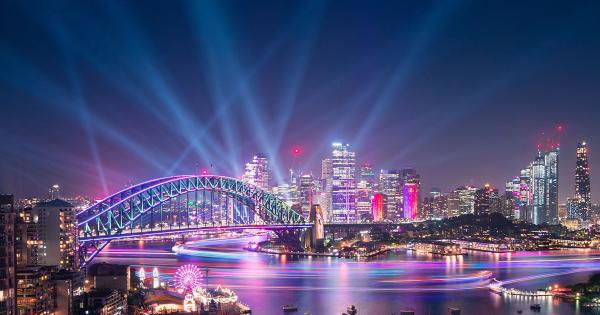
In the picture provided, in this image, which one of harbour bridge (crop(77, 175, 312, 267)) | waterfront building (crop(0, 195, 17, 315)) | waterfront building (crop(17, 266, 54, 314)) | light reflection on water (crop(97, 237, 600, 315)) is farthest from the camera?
harbour bridge (crop(77, 175, 312, 267))

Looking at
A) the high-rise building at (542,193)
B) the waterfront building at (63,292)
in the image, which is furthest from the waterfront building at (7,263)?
the high-rise building at (542,193)

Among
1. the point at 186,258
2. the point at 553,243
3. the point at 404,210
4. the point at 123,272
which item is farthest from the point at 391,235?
the point at 123,272

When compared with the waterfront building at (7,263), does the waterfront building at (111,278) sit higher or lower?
lower

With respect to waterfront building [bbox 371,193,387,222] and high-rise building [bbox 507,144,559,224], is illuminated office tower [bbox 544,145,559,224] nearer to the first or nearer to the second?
high-rise building [bbox 507,144,559,224]

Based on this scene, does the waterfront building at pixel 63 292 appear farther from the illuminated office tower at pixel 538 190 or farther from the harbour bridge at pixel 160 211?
the illuminated office tower at pixel 538 190

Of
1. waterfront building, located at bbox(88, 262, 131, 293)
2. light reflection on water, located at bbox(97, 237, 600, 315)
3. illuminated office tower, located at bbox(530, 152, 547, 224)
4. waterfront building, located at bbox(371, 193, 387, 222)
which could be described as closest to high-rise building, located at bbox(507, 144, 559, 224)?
illuminated office tower, located at bbox(530, 152, 547, 224)
